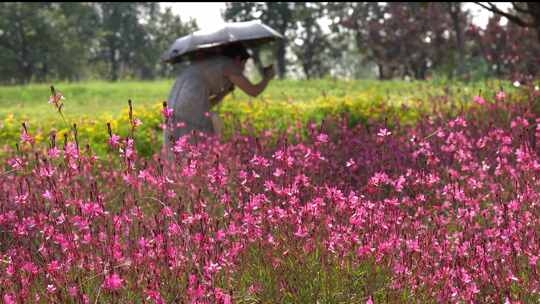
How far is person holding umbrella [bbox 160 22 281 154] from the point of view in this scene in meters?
7.67

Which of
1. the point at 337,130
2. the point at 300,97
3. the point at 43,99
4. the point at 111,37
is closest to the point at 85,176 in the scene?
the point at 337,130

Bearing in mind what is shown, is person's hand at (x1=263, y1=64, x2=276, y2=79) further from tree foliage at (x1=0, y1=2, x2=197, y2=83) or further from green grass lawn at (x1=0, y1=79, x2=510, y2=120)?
tree foliage at (x1=0, y1=2, x2=197, y2=83)

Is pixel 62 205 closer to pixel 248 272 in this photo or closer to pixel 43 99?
pixel 248 272

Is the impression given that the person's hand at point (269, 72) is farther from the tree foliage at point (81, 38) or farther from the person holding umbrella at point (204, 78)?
the tree foliage at point (81, 38)

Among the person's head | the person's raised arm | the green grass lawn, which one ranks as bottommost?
the green grass lawn

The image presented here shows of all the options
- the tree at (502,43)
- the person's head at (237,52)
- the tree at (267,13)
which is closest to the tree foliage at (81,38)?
the tree at (267,13)

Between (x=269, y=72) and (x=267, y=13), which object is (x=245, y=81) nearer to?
(x=269, y=72)

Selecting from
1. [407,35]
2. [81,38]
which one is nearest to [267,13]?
[407,35]

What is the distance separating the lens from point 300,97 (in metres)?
16.6

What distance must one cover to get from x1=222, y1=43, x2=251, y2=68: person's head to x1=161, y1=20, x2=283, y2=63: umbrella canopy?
0.21m

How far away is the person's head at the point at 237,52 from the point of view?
809 cm

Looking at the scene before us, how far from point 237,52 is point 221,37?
0.62 metres

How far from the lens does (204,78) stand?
7840 millimetres

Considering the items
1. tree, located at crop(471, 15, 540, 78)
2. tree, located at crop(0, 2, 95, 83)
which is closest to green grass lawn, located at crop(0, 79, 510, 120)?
tree, located at crop(471, 15, 540, 78)
